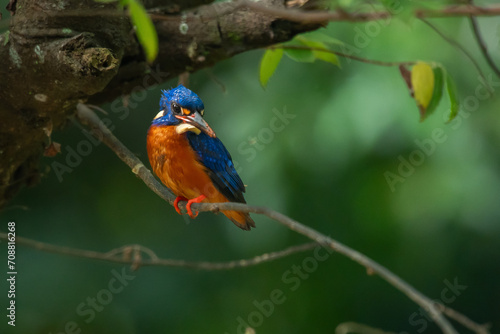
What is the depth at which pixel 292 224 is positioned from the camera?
4.48ft

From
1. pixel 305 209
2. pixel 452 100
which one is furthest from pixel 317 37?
pixel 305 209

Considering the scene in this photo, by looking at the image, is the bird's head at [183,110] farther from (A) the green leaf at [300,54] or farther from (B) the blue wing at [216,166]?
(A) the green leaf at [300,54]

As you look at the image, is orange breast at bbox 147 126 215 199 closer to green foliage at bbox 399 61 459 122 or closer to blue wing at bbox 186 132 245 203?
blue wing at bbox 186 132 245 203

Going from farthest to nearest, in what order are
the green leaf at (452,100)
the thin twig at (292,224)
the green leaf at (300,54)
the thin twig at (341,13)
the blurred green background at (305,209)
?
the blurred green background at (305,209) → the green leaf at (300,54) → the green leaf at (452,100) → the thin twig at (292,224) → the thin twig at (341,13)

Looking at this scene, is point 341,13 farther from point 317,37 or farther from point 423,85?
point 317,37

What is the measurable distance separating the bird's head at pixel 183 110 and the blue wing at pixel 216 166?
16cm

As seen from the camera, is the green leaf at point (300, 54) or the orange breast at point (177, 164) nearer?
the green leaf at point (300, 54)

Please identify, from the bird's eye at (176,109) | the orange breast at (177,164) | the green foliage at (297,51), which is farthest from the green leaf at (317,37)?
the orange breast at (177,164)

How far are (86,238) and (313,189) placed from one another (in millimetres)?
1660

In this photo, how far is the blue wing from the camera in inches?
114

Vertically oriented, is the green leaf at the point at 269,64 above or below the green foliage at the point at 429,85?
below

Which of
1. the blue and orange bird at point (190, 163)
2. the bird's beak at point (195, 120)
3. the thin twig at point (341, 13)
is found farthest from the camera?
the blue and orange bird at point (190, 163)

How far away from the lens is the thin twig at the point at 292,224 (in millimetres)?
1228

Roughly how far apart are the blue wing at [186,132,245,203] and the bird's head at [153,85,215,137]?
6.3 inches
